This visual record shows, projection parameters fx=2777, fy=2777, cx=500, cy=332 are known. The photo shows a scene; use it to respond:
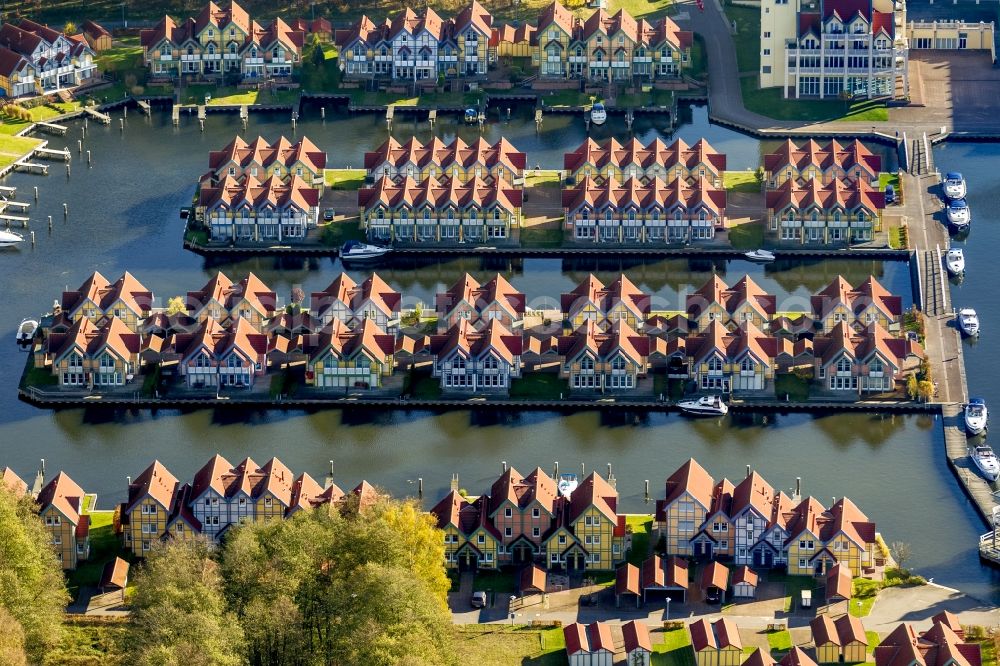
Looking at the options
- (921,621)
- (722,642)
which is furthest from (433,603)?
(921,621)

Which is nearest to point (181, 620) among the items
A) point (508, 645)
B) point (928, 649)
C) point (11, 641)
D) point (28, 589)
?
point (11, 641)

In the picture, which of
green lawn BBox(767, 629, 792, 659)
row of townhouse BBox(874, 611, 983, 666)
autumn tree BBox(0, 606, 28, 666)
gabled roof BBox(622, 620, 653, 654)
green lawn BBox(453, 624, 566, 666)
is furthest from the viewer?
green lawn BBox(767, 629, 792, 659)

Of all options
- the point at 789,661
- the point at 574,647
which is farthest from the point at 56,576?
the point at 789,661

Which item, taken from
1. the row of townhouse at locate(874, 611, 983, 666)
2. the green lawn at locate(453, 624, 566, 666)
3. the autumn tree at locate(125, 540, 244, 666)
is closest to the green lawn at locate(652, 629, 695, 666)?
the green lawn at locate(453, 624, 566, 666)

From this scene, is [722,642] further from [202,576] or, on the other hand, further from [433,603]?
[202,576]

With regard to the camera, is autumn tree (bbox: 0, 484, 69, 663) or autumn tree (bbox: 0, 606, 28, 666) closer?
autumn tree (bbox: 0, 606, 28, 666)

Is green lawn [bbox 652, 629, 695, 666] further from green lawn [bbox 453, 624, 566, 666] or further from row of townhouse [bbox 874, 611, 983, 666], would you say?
row of townhouse [bbox 874, 611, 983, 666]

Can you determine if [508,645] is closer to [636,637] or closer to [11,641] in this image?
[636,637]
